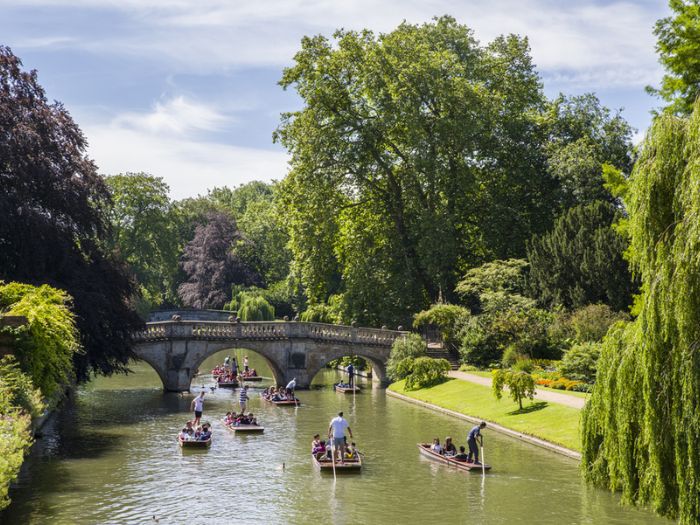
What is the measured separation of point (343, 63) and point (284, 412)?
90.8 feet

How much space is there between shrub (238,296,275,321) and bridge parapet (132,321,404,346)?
32.5m

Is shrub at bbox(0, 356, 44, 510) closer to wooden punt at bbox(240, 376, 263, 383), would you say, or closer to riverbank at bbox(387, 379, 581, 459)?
riverbank at bbox(387, 379, 581, 459)

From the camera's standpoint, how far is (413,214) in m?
62.6

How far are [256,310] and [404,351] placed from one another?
3761cm

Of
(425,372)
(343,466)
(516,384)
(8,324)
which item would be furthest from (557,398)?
(8,324)

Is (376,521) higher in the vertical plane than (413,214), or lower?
lower

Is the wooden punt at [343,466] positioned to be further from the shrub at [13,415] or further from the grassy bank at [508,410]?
the shrub at [13,415]

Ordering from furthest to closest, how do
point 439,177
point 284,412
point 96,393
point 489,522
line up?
point 439,177 < point 96,393 < point 284,412 < point 489,522

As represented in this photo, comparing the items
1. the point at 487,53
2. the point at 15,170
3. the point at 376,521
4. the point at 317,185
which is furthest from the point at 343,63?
the point at 376,521

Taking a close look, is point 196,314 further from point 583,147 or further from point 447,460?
point 447,460

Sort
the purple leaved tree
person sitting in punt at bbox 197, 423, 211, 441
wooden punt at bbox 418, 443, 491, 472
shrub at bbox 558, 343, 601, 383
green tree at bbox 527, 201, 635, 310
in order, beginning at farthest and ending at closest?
the purple leaved tree, green tree at bbox 527, 201, 635, 310, shrub at bbox 558, 343, 601, 383, person sitting in punt at bbox 197, 423, 211, 441, wooden punt at bbox 418, 443, 491, 472

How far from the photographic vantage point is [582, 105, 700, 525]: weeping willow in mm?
16953

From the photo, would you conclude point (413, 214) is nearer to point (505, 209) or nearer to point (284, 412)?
point (505, 209)

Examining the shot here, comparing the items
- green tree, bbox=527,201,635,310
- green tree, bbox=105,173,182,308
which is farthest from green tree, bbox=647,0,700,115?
green tree, bbox=105,173,182,308
